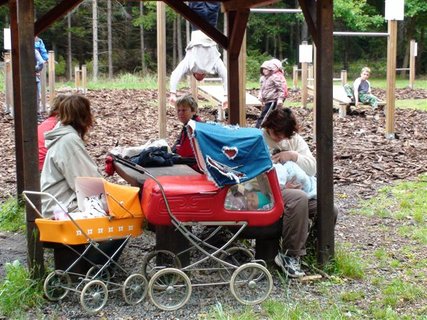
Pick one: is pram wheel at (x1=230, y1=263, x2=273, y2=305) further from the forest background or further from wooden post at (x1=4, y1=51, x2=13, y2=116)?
the forest background

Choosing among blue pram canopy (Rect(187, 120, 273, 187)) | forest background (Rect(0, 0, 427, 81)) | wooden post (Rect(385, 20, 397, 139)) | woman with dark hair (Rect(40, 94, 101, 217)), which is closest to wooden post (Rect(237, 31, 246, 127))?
woman with dark hair (Rect(40, 94, 101, 217))

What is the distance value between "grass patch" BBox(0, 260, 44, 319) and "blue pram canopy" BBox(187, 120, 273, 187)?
4.85 ft

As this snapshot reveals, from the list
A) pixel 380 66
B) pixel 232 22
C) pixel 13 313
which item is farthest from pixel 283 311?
pixel 380 66

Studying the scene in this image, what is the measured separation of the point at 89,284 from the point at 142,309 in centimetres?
42

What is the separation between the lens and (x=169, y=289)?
489cm

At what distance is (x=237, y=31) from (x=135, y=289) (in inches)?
148

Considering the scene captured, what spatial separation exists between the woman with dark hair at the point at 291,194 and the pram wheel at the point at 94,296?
1420mm

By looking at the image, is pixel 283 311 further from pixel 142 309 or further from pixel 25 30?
pixel 25 30

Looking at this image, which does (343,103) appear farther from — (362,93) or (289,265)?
(289,265)

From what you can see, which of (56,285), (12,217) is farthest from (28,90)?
(12,217)

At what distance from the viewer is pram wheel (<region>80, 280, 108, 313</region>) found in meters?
4.73

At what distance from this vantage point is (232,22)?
7941mm

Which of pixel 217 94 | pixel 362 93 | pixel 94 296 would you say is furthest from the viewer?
pixel 362 93

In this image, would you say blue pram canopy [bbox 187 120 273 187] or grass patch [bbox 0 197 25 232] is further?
grass patch [bbox 0 197 25 232]
